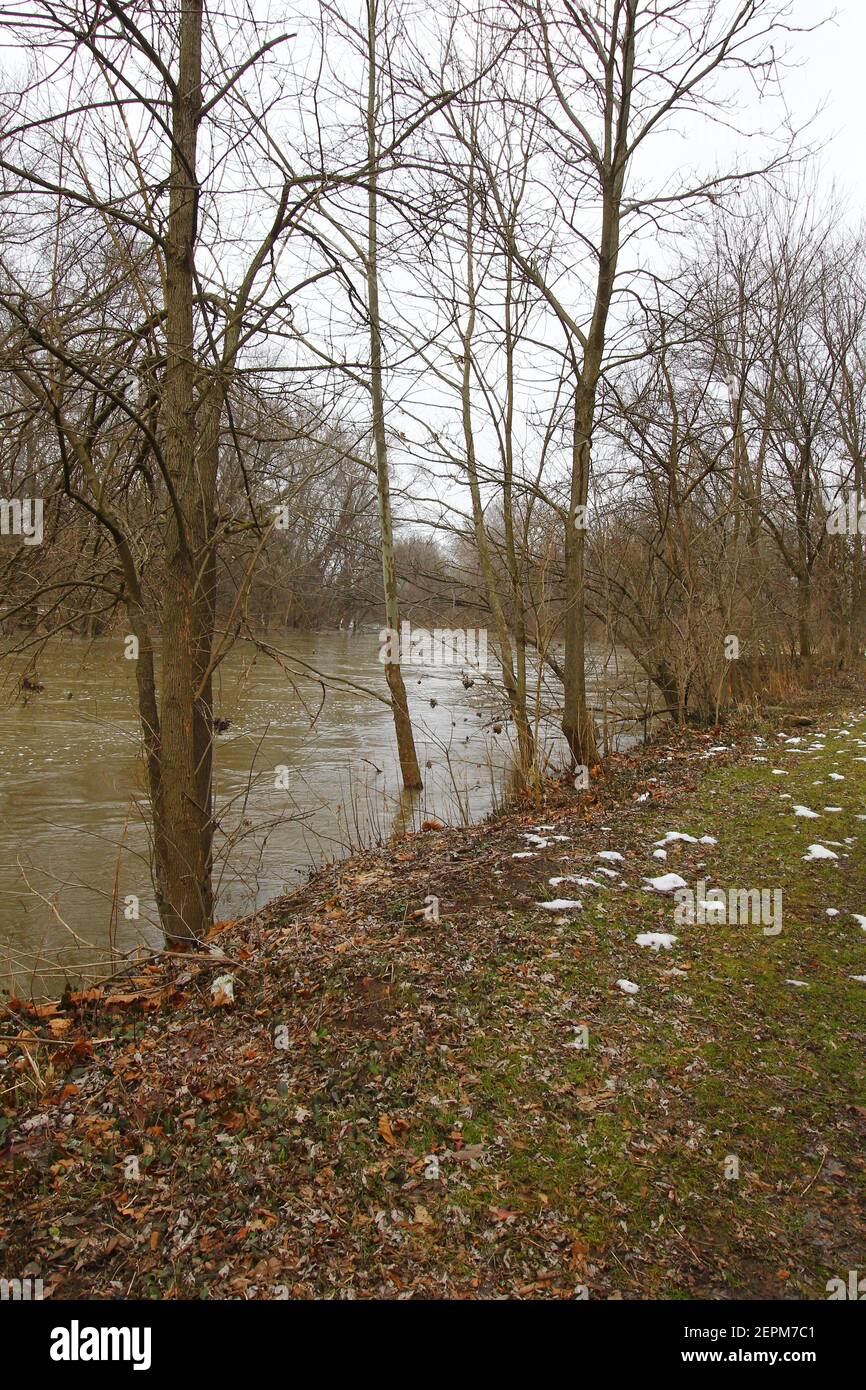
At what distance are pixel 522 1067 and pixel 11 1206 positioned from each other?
5.89ft

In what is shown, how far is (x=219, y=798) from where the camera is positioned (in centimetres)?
1002

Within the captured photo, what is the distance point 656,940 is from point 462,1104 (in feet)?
5.51

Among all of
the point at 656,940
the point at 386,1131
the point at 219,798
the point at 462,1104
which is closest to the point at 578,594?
the point at 656,940

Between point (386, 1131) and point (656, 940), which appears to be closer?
point (386, 1131)

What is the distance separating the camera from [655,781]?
788cm

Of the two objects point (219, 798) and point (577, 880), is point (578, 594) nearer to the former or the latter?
point (577, 880)

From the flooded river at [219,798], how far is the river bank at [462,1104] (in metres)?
0.86

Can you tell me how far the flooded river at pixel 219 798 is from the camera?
5.86 m

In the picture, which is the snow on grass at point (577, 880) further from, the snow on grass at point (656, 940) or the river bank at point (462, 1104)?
A: the snow on grass at point (656, 940)

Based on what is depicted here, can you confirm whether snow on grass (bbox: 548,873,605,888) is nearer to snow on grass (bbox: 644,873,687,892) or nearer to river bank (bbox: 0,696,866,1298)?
river bank (bbox: 0,696,866,1298)

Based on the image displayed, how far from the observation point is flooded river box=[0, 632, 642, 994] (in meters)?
5.86

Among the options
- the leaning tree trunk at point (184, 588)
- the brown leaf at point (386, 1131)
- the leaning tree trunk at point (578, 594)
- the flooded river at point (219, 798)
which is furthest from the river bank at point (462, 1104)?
the leaning tree trunk at point (578, 594)

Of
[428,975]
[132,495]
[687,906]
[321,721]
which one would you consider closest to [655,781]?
[687,906]
